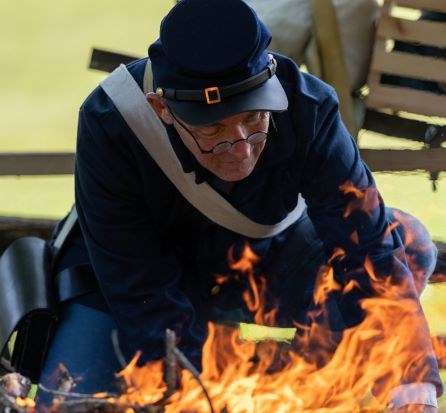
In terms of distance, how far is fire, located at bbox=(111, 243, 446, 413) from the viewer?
208 centimetres

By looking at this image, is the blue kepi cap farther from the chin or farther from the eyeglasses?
the chin

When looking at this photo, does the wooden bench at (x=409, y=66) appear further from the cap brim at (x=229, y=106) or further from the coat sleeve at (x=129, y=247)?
the cap brim at (x=229, y=106)

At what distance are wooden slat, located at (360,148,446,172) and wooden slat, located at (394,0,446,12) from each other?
0.54 meters

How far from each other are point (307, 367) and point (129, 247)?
56 cm

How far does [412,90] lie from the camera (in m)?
3.62

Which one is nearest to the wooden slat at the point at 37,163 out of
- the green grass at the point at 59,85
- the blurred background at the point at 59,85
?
the blurred background at the point at 59,85

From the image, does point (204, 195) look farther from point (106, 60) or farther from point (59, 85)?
point (59, 85)

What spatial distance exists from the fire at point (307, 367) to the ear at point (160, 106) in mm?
552

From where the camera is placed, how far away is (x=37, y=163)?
3.63m

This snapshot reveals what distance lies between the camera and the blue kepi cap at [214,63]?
71.7 inches

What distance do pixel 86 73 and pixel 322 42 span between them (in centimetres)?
282

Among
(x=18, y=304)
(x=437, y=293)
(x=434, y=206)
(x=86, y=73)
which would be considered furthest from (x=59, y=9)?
(x=18, y=304)

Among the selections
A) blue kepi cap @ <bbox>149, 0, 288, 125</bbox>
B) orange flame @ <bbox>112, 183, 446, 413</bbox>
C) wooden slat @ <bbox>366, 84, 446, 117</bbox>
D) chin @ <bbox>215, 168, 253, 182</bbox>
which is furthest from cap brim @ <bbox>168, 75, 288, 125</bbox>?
wooden slat @ <bbox>366, 84, 446, 117</bbox>

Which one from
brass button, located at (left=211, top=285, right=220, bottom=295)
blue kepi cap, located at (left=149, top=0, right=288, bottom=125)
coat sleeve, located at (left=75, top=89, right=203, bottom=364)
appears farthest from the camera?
brass button, located at (left=211, top=285, right=220, bottom=295)
